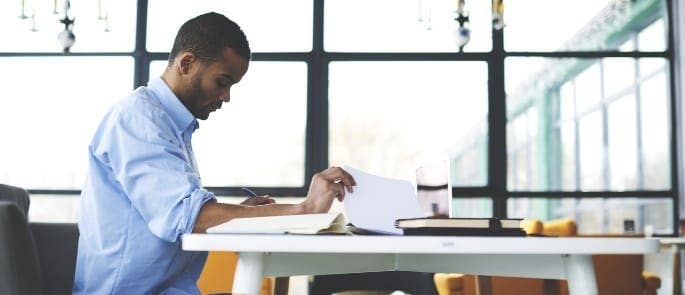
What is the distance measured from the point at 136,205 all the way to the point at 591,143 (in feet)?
17.4

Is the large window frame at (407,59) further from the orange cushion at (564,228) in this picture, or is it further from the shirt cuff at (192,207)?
the shirt cuff at (192,207)

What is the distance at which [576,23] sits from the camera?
6340mm

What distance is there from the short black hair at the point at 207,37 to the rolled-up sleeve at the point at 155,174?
0.23m

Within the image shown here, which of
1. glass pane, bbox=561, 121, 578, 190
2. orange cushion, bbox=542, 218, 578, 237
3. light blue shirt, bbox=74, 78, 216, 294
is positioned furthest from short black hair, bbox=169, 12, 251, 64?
glass pane, bbox=561, 121, 578, 190

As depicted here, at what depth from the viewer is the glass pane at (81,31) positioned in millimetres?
6199

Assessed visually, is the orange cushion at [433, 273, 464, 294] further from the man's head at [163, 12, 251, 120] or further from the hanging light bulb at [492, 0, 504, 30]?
the man's head at [163, 12, 251, 120]

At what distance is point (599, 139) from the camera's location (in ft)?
20.8

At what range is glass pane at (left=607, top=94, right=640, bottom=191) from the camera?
6.21 m

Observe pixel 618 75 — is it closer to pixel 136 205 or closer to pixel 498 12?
pixel 498 12

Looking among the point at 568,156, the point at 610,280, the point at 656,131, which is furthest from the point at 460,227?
the point at 656,131

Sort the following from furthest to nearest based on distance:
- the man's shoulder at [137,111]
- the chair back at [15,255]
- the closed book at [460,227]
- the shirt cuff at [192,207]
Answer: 1. the man's shoulder at [137,111]
2. the shirt cuff at [192,207]
3. the closed book at [460,227]
4. the chair back at [15,255]

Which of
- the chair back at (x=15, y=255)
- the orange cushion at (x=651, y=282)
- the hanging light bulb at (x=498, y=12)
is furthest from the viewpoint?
the orange cushion at (x=651, y=282)

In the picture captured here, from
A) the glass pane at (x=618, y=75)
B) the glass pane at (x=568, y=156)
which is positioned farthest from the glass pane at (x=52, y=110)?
the glass pane at (x=618, y=75)

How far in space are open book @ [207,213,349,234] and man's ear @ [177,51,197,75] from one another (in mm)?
620
